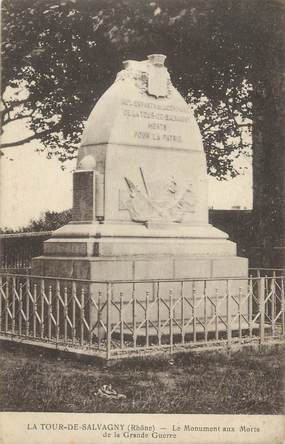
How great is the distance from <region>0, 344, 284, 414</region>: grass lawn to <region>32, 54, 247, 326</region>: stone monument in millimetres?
1790

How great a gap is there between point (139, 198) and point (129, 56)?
6.26 m

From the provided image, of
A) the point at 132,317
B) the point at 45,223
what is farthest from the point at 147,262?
the point at 45,223

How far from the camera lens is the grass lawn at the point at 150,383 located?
7.73 m

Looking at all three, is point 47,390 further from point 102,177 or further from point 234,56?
point 234,56

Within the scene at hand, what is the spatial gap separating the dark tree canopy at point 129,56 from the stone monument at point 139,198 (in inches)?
138

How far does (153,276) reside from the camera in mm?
10938

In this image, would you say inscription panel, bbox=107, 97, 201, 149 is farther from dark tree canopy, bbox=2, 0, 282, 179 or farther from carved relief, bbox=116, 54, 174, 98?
dark tree canopy, bbox=2, 0, 282, 179

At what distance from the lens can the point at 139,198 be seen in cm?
1145

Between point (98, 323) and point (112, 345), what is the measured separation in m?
0.74

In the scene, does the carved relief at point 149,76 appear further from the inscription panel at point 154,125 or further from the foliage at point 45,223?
the foliage at point 45,223

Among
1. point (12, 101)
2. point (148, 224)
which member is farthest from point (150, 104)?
point (12, 101)

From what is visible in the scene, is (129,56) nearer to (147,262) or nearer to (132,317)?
(147,262)

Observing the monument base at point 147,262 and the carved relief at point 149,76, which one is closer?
the monument base at point 147,262

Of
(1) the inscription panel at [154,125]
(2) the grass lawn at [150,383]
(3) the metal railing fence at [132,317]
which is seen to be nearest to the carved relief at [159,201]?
(1) the inscription panel at [154,125]
